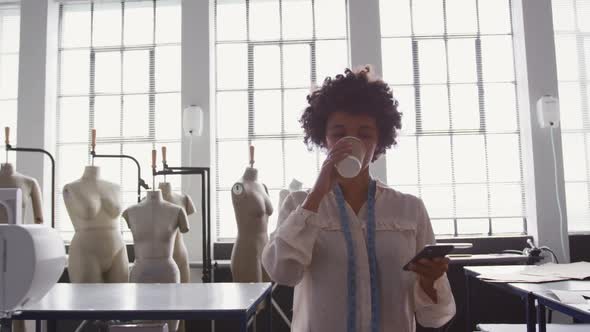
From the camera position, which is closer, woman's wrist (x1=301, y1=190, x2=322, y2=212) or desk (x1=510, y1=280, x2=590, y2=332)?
woman's wrist (x1=301, y1=190, x2=322, y2=212)

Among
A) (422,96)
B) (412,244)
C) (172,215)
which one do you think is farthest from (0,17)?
(412,244)

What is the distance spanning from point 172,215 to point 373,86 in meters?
2.58

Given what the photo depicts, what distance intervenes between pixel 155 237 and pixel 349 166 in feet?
8.88

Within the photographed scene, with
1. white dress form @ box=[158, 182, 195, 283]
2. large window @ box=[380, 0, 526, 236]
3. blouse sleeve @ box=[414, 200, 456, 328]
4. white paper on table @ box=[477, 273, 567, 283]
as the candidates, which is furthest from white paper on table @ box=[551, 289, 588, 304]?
large window @ box=[380, 0, 526, 236]

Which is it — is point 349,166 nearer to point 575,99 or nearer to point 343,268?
point 343,268

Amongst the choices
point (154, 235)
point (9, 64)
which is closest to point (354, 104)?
point (154, 235)

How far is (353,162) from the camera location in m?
1.35

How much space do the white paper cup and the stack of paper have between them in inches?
68.6

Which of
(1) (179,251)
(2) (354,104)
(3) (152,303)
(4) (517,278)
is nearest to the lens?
(2) (354,104)

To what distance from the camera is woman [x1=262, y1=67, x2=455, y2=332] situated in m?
1.39

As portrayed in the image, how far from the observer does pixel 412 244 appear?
57.9 inches

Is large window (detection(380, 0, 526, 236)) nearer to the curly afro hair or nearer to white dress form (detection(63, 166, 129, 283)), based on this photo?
white dress form (detection(63, 166, 129, 283))

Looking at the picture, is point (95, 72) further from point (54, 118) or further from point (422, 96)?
point (422, 96)

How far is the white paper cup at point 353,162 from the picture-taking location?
1.35 metres
